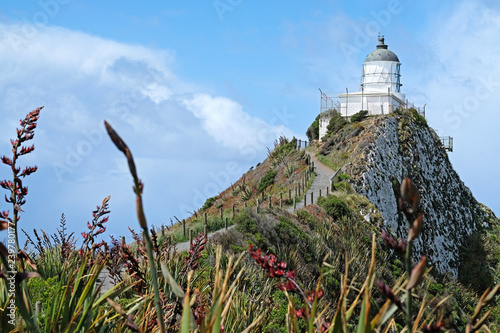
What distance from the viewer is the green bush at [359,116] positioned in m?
42.1

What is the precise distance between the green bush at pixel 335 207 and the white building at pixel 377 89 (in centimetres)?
2223

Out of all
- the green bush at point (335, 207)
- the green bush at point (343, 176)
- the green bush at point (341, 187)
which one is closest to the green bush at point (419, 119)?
the green bush at point (343, 176)

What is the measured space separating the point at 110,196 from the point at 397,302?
365 cm

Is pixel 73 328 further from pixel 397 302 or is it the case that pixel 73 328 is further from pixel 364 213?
pixel 364 213

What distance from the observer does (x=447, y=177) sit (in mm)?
41406

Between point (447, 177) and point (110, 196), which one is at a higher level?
point (447, 177)

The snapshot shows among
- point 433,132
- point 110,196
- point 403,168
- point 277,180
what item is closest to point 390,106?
point 433,132

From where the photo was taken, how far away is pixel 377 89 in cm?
4741

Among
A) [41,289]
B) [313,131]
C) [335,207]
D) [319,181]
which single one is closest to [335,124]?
[313,131]

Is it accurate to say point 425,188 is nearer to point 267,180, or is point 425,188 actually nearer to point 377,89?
point 267,180

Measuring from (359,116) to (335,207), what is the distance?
2183cm

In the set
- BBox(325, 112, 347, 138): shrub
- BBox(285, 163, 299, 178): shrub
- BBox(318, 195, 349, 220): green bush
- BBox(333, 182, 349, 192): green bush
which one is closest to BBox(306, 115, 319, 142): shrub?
BBox(325, 112, 347, 138): shrub

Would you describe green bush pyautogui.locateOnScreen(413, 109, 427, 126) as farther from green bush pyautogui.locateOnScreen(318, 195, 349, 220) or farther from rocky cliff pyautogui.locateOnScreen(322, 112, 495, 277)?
green bush pyautogui.locateOnScreen(318, 195, 349, 220)

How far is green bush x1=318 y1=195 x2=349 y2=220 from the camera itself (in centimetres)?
2177
